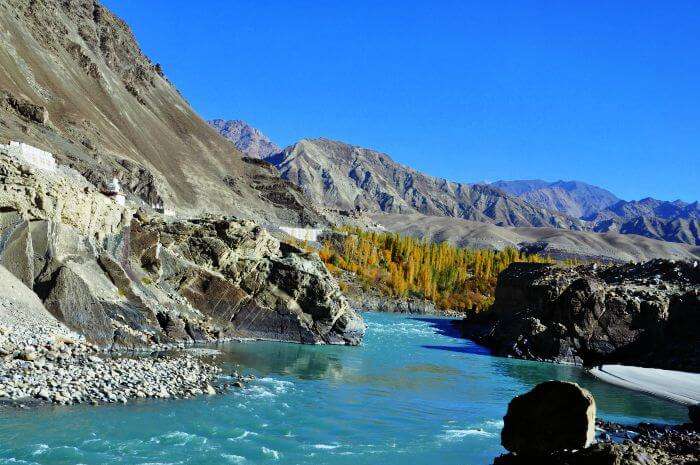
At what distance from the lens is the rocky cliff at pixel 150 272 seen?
34.3m

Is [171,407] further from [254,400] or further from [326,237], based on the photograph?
[326,237]

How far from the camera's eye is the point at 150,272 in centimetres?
4650

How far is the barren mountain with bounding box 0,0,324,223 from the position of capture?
101 m

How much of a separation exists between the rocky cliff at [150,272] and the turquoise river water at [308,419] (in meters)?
4.85

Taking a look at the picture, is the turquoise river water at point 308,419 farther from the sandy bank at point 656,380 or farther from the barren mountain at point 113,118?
the barren mountain at point 113,118

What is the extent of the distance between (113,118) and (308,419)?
12494 cm

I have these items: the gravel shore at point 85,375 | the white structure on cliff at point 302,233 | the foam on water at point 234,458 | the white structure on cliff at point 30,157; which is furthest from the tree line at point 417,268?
the foam on water at point 234,458

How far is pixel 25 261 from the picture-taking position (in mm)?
33906

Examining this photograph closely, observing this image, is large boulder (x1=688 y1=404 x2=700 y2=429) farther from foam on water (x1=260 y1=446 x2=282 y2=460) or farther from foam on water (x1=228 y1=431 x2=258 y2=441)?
foam on water (x1=228 y1=431 x2=258 y2=441)

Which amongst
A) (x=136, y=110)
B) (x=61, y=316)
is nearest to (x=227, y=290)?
(x=61, y=316)

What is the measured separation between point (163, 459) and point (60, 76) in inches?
4808

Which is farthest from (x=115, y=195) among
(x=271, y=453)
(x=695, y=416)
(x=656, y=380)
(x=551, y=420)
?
(x=551, y=420)

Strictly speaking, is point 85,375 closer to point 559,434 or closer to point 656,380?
point 559,434

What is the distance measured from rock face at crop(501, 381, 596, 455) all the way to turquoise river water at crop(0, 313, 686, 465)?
785 cm
